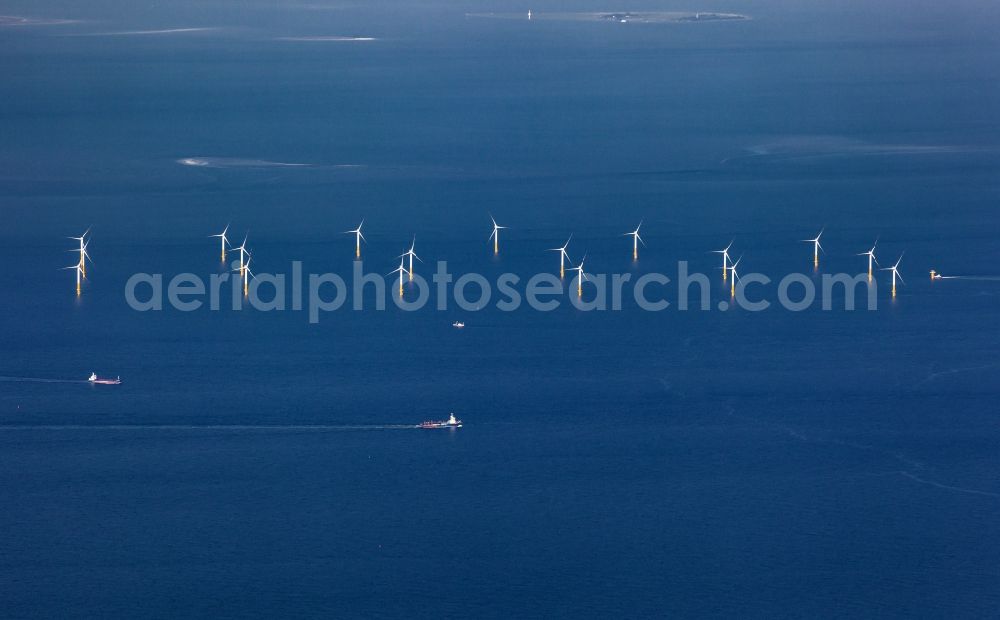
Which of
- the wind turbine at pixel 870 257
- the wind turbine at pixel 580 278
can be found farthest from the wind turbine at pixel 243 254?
the wind turbine at pixel 870 257

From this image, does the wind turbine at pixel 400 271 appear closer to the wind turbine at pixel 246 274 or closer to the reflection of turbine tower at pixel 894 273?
the wind turbine at pixel 246 274

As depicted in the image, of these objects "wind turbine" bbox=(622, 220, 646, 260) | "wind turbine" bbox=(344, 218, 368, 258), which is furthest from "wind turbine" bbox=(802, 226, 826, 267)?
"wind turbine" bbox=(344, 218, 368, 258)

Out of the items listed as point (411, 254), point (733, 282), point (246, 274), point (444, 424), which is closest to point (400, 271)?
point (411, 254)

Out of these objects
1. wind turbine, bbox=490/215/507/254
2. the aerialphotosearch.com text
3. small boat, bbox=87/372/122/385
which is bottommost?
small boat, bbox=87/372/122/385

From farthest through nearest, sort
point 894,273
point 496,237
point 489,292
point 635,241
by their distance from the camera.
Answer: point 496,237
point 635,241
point 894,273
point 489,292

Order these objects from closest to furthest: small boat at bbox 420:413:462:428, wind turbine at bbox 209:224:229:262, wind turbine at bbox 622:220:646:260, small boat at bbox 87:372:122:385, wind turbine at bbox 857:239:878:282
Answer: small boat at bbox 420:413:462:428
small boat at bbox 87:372:122:385
wind turbine at bbox 857:239:878:282
wind turbine at bbox 622:220:646:260
wind turbine at bbox 209:224:229:262

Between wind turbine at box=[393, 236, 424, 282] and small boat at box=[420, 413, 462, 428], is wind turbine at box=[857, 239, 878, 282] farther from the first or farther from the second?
small boat at box=[420, 413, 462, 428]

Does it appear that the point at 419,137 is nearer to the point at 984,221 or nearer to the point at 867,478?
the point at 984,221

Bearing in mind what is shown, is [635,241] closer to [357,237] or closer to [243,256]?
[357,237]

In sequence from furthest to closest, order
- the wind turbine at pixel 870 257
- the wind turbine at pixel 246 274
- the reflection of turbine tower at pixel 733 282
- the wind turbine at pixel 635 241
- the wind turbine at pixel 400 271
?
the wind turbine at pixel 635 241, the wind turbine at pixel 870 257, the wind turbine at pixel 246 274, the wind turbine at pixel 400 271, the reflection of turbine tower at pixel 733 282
